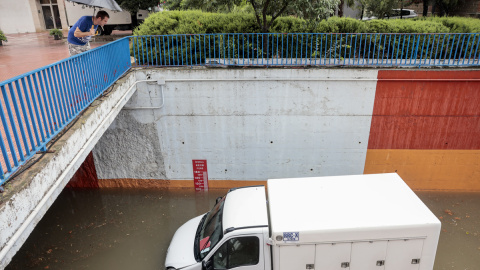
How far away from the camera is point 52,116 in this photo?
17.2 ft

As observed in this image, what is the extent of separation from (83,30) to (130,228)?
16.7ft

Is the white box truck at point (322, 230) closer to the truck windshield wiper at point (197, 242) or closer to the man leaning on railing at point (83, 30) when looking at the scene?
the truck windshield wiper at point (197, 242)

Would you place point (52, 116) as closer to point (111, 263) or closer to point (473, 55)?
point (111, 263)

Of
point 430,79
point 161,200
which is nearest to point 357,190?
point 430,79

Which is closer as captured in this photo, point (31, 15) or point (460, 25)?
point (460, 25)

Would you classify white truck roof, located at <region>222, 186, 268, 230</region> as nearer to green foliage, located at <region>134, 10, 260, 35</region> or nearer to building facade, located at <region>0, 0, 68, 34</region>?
green foliage, located at <region>134, 10, 260, 35</region>

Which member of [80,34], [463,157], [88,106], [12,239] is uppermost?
[80,34]

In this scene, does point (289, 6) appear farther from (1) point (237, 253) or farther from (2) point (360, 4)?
(2) point (360, 4)

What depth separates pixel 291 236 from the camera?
5.27 meters

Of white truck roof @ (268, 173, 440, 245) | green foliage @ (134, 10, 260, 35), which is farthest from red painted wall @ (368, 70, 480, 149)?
green foliage @ (134, 10, 260, 35)

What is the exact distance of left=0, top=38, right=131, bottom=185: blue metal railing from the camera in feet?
14.0

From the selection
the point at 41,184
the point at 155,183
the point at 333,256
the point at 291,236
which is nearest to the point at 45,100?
the point at 41,184

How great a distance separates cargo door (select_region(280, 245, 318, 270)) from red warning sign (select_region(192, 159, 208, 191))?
5.37 meters

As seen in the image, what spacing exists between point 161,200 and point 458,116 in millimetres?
8997
